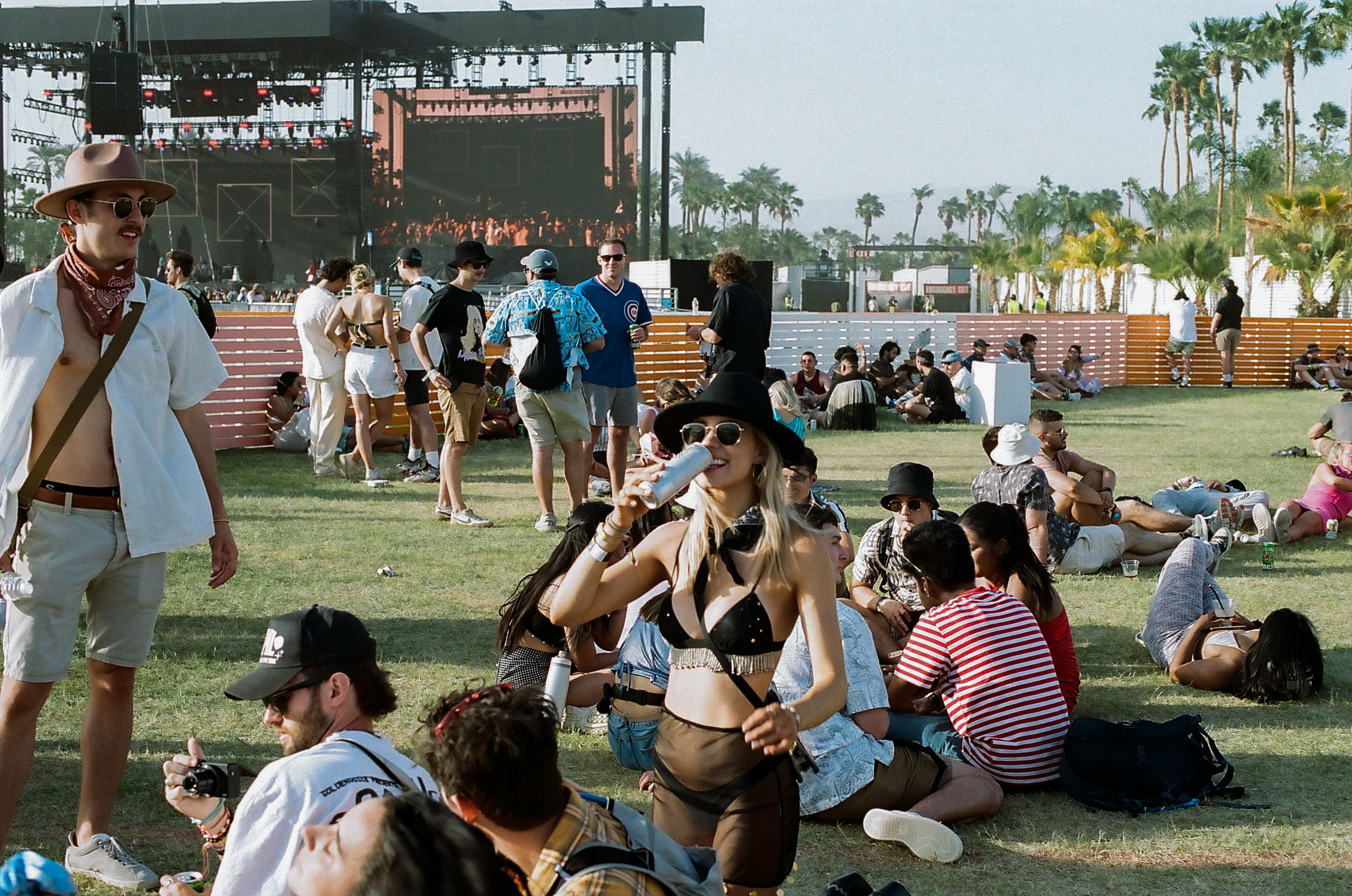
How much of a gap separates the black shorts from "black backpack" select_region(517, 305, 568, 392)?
287cm

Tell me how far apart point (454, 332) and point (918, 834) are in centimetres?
657

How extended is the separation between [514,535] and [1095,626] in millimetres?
4019

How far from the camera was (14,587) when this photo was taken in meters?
3.48

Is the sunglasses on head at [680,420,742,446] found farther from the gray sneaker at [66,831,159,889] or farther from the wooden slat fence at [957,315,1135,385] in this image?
the wooden slat fence at [957,315,1135,385]

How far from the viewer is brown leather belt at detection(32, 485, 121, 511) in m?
3.52

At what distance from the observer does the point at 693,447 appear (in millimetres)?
2777

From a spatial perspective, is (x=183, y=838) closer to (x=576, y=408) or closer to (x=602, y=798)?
(x=602, y=798)

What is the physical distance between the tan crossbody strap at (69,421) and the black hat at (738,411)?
158 centimetres

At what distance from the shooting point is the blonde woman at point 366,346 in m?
10.8

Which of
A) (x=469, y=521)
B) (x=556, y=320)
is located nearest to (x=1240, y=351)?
(x=469, y=521)

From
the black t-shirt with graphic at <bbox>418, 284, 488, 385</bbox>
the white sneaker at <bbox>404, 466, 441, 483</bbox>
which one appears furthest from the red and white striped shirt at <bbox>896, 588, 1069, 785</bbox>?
the white sneaker at <bbox>404, 466, 441, 483</bbox>

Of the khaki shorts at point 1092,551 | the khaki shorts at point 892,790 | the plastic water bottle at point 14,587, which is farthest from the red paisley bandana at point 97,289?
the khaki shorts at point 1092,551

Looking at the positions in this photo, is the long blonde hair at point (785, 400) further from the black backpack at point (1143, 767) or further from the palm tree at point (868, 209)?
the palm tree at point (868, 209)

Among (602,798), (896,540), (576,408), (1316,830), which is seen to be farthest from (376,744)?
(576,408)
